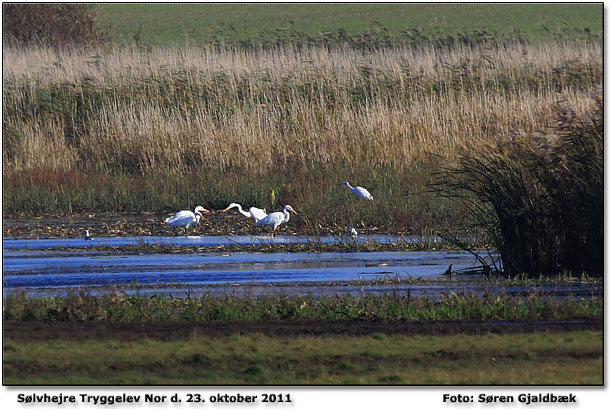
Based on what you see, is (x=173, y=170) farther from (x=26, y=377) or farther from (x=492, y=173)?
(x=26, y=377)

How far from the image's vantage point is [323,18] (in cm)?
5619

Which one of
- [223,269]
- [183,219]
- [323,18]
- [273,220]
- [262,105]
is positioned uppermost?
[323,18]

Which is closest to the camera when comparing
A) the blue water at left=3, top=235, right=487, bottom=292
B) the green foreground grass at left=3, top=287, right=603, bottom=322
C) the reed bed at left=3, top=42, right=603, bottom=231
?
the green foreground grass at left=3, top=287, right=603, bottom=322

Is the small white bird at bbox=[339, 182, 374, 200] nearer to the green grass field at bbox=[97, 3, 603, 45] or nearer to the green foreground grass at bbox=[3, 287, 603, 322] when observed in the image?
the green foreground grass at bbox=[3, 287, 603, 322]

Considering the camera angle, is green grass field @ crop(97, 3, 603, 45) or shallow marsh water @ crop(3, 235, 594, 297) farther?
green grass field @ crop(97, 3, 603, 45)

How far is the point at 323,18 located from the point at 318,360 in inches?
1933

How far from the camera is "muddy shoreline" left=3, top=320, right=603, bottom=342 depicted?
29.1 feet

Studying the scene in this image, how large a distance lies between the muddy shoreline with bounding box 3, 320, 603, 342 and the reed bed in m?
7.32

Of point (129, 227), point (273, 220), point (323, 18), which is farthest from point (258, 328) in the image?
point (323, 18)

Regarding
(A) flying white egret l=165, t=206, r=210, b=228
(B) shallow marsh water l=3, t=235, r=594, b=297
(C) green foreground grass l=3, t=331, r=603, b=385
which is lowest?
(C) green foreground grass l=3, t=331, r=603, b=385

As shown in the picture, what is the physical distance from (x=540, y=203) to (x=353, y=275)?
211 centimetres

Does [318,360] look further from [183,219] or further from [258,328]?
[183,219]

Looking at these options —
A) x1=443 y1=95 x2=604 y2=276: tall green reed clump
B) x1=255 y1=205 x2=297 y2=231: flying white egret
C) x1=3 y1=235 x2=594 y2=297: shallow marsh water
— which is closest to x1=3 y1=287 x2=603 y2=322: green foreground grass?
x1=3 y1=235 x2=594 y2=297: shallow marsh water

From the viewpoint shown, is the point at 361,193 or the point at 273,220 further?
the point at 361,193
